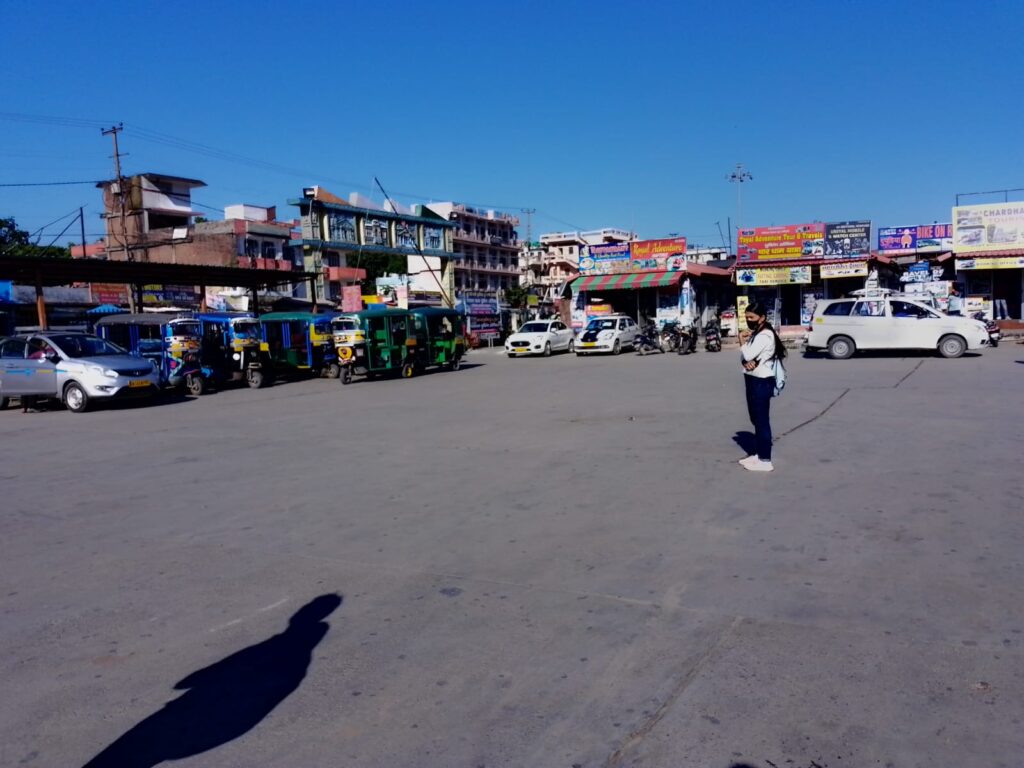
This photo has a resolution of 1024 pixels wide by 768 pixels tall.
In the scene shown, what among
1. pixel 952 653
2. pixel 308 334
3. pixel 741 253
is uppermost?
pixel 741 253

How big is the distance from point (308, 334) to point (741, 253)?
22.9 m

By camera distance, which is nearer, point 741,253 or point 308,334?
point 308,334

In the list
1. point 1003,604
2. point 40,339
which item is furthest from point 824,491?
point 40,339

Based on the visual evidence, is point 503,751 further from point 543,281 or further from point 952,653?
point 543,281

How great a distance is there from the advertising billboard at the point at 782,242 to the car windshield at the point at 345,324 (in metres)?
21.9

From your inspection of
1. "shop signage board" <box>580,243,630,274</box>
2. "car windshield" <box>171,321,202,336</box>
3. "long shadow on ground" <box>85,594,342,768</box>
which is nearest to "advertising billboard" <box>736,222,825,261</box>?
"shop signage board" <box>580,243,630,274</box>

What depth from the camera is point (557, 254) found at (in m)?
114

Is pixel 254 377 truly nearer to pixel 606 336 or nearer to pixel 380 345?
pixel 380 345

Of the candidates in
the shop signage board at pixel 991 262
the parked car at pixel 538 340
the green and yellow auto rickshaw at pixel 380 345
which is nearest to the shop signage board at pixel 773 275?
the shop signage board at pixel 991 262

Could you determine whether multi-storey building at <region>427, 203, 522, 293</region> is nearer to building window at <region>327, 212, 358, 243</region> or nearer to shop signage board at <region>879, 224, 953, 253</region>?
building window at <region>327, 212, 358, 243</region>

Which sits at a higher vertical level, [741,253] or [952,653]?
[741,253]

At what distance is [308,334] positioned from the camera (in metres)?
23.2

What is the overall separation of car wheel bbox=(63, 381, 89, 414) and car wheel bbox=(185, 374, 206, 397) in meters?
3.24

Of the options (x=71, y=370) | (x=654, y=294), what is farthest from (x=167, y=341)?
(x=654, y=294)
